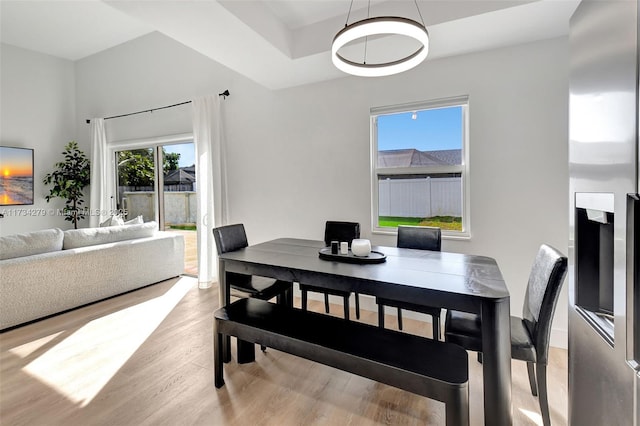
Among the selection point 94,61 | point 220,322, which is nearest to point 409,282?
point 220,322

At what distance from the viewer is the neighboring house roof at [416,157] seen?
2.95 m

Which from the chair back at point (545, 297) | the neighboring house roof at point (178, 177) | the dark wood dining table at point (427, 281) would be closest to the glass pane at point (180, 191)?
the neighboring house roof at point (178, 177)

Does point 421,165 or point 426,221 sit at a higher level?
point 421,165

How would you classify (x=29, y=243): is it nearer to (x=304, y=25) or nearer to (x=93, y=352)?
(x=93, y=352)

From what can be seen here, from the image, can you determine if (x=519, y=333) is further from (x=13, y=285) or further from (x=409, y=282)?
(x=13, y=285)

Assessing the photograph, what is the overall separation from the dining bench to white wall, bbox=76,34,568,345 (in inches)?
60.7

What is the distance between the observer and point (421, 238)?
2.60m

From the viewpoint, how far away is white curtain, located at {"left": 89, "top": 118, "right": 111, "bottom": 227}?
204 inches

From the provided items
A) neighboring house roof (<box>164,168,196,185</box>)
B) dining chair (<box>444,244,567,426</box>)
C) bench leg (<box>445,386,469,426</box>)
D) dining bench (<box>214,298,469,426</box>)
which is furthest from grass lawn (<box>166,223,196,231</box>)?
bench leg (<box>445,386,469,426</box>)

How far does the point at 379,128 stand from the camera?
3.24 metres

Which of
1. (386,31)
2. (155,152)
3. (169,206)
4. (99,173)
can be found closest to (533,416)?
(386,31)

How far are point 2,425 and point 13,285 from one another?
1.60 m

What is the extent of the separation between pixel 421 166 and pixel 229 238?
79.2 inches

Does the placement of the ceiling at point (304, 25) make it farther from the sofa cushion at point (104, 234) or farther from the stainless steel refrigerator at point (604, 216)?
the sofa cushion at point (104, 234)
